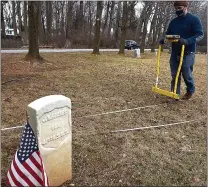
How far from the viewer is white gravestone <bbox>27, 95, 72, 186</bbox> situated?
8.60 feet

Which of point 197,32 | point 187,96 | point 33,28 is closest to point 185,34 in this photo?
point 197,32

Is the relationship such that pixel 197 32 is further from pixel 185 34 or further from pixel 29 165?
pixel 29 165

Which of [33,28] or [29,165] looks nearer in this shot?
[29,165]

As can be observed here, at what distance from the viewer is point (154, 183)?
3.06 metres

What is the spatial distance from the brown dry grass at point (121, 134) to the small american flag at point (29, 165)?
1.80 ft

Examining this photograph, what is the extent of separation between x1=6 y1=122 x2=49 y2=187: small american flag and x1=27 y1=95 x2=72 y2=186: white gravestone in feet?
0.23

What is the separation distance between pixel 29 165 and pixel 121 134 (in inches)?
73.6

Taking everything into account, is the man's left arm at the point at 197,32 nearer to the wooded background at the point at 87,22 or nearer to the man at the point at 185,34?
the man at the point at 185,34

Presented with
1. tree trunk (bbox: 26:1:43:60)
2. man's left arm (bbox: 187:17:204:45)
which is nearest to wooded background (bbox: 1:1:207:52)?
tree trunk (bbox: 26:1:43:60)

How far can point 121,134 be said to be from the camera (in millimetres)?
4277

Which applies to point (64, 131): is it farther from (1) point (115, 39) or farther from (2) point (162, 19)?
(1) point (115, 39)

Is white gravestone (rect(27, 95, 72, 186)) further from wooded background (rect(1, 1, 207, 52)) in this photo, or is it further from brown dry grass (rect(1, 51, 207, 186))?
wooded background (rect(1, 1, 207, 52))

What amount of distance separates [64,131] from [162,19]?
28.2 meters

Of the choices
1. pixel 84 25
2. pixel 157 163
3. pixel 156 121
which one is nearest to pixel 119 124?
pixel 156 121
